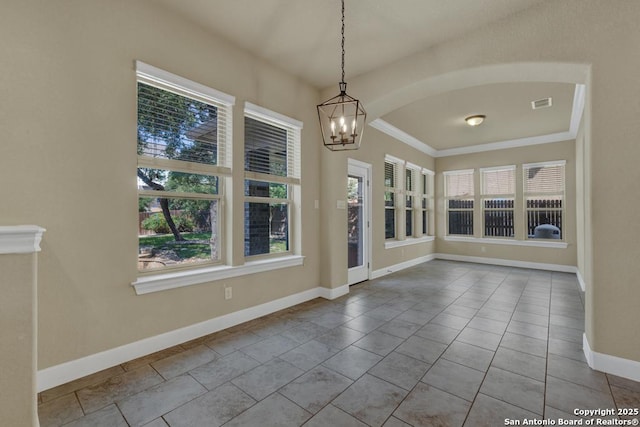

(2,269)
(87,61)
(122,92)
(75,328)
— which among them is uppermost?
(87,61)

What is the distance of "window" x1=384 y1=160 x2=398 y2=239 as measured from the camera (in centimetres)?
632

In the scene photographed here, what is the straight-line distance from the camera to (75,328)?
2.21 m

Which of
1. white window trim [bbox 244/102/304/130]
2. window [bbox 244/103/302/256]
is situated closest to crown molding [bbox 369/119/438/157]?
white window trim [bbox 244/102/304/130]

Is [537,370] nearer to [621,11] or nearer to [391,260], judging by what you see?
[621,11]

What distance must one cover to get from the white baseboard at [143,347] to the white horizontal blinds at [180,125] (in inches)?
64.1

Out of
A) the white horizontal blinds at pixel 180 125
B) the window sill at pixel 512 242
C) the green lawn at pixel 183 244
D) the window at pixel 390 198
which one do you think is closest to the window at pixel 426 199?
the window sill at pixel 512 242

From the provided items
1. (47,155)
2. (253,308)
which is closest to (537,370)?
(253,308)

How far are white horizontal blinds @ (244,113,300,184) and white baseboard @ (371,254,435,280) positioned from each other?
2.86 m

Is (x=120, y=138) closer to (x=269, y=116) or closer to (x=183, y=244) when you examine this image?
(x=183, y=244)

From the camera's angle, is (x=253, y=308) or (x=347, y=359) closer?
(x=347, y=359)

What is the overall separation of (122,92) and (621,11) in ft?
13.7

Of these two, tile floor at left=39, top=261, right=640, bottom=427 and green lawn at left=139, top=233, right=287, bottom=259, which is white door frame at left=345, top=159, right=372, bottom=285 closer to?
tile floor at left=39, top=261, right=640, bottom=427

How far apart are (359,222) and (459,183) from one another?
419 cm

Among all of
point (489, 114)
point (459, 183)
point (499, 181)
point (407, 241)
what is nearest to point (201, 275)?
point (407, 241)
